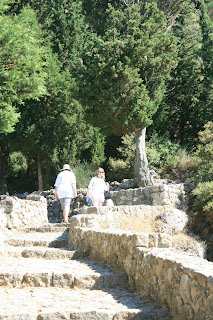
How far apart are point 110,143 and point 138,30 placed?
26.0ft

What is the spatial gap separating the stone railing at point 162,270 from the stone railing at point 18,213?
4.25 metres

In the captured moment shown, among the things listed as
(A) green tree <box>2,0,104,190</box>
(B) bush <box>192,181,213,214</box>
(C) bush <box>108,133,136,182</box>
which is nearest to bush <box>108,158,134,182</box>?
(C) bush <box>108,133,136,182</box>

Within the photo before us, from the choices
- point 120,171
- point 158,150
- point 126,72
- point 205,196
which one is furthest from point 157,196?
point 158,150

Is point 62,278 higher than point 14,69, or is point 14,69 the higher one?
point 14,69

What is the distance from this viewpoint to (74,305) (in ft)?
15.6

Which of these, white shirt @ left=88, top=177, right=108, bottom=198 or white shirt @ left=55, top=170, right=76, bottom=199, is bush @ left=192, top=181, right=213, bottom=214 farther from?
white shirt @ left=55, top=170, right=76, bottom=199

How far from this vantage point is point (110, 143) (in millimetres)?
25203

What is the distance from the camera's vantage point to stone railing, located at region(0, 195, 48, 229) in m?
11.2

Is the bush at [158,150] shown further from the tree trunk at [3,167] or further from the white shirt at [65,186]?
the white shirt at [65,186]

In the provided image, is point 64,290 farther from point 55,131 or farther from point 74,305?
point 55,131

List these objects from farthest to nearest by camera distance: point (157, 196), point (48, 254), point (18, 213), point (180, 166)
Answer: point (180, 166), point (157, 196), point (18, 213), point (48, 254)

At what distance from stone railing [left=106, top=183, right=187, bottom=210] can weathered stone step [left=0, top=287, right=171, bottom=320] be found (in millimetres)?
11031

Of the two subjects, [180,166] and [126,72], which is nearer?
[126,72]

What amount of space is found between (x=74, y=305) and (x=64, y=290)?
98cm
